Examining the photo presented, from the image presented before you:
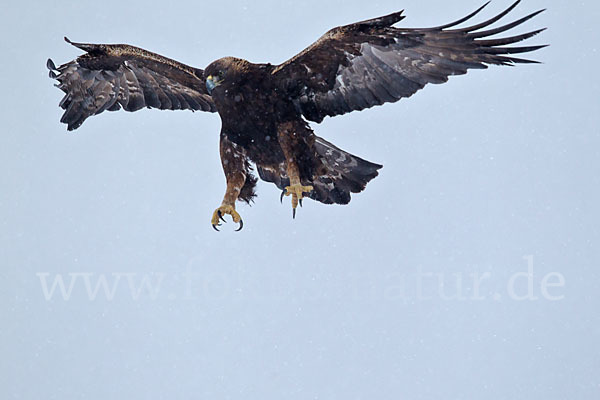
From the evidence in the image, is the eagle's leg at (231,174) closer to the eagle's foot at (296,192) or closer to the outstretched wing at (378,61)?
the eagle's foot at (296,192)

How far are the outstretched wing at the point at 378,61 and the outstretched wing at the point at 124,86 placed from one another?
1074 millimetres

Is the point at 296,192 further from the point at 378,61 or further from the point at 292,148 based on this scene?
the point at 378,61

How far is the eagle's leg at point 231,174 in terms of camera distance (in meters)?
8.44

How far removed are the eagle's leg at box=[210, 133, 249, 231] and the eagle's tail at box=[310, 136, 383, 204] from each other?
74cm

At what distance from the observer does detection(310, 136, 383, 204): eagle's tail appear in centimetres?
894

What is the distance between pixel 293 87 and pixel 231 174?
3.38 feet

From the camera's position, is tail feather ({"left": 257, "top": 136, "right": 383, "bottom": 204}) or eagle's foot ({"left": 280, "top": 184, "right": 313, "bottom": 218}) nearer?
eagle's foot ({"left": 280, "top": 184, "right": 313, "bottom": 218})

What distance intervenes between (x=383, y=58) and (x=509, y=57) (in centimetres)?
107

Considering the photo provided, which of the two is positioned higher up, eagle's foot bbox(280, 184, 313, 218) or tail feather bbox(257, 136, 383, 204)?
tail feather bbox(257, 136, 383, 204)

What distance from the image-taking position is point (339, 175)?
29.5ft

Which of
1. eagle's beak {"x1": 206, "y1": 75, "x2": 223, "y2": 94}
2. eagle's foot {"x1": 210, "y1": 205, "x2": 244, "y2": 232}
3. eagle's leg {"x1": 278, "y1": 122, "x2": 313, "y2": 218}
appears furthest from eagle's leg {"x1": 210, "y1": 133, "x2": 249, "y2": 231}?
eagle's beak {"x1": 206, "y1": 75, "x2": 223, "y2": 94}

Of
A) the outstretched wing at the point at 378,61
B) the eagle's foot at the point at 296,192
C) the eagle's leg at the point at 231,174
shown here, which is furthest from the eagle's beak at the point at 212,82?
the eagle's foot at the point at 296,192

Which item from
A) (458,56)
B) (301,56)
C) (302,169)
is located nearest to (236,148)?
(302,169)

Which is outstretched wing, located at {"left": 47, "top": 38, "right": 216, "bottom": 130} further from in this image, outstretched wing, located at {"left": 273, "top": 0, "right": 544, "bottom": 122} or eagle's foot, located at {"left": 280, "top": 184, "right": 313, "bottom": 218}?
eagle's foot, located at {"left": 280, "top": 184, "right": 313, "bottom": 218}
